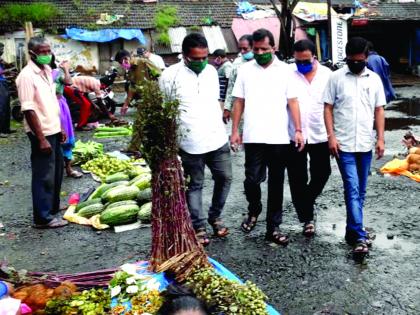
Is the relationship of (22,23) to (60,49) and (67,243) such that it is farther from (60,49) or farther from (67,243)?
(67,243)

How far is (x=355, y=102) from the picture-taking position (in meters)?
4.75

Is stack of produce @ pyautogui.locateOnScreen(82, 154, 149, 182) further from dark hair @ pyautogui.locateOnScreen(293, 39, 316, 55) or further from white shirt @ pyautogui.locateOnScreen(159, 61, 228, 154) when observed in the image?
dark hair @ pyautogui.locateOnScreen(293, 39, 316, 55)

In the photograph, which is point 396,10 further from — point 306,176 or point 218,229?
point 218,229

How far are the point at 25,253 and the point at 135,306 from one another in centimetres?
231

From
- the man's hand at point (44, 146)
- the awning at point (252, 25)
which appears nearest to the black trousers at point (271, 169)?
the man's hand at point (44, 146)

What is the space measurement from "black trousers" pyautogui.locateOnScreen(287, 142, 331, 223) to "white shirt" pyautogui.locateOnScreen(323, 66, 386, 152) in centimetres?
50

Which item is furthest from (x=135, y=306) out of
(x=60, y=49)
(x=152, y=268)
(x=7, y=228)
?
(x=60, y=49)

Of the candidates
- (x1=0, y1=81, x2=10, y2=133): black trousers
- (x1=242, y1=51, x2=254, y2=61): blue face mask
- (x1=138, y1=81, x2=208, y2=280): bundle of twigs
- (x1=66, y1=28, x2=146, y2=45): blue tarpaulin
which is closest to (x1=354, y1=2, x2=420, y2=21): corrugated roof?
(x1=66, y1=28, x2=146, y2=45): blue tarpaulin

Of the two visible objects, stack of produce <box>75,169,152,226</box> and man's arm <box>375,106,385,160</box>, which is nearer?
man's arm <box>375,106,385,160</box>

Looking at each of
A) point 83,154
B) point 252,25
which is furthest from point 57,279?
point 252,25

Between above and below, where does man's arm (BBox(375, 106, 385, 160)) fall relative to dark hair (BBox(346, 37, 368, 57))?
below

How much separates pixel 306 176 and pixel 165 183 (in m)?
1.99

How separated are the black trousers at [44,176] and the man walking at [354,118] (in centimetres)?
305

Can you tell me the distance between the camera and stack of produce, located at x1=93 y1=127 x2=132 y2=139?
1153cm
